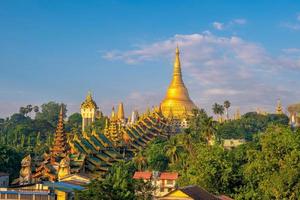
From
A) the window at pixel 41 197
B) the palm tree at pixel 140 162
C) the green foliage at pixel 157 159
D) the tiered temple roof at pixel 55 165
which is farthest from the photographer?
the green foliage at pixel 157 159

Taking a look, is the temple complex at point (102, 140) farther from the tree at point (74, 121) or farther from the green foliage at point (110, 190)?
the green foliage at point (110, 190)

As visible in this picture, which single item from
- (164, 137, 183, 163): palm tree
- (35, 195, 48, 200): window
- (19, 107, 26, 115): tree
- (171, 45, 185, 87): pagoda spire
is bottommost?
(35, 195, 48, 200): window

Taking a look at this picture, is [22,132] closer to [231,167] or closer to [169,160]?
[169,160]

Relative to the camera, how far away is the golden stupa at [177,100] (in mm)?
126750

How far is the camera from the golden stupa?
416ft

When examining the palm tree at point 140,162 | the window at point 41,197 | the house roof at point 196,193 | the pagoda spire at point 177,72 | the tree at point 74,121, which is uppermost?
the pagoda spire at point 177,72

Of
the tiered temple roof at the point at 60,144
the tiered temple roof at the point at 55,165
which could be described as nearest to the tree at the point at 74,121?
the tiered temple roof at the point at 60,144

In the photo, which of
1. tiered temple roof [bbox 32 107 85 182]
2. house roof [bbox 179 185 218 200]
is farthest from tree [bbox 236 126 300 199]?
tiered temple roof [bbox 32 107 85 182]

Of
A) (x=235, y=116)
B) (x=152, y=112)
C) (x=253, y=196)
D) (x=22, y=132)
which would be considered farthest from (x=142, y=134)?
(x=253, y=196)

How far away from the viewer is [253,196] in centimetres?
4759

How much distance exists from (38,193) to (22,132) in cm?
7384

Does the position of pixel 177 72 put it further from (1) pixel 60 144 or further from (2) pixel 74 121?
(1) pixel 60 144

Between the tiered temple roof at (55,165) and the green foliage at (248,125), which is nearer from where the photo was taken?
the tiered temple roof at (55,165)

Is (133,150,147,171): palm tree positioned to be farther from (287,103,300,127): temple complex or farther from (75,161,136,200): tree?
(287,103,300,127): temple complex
